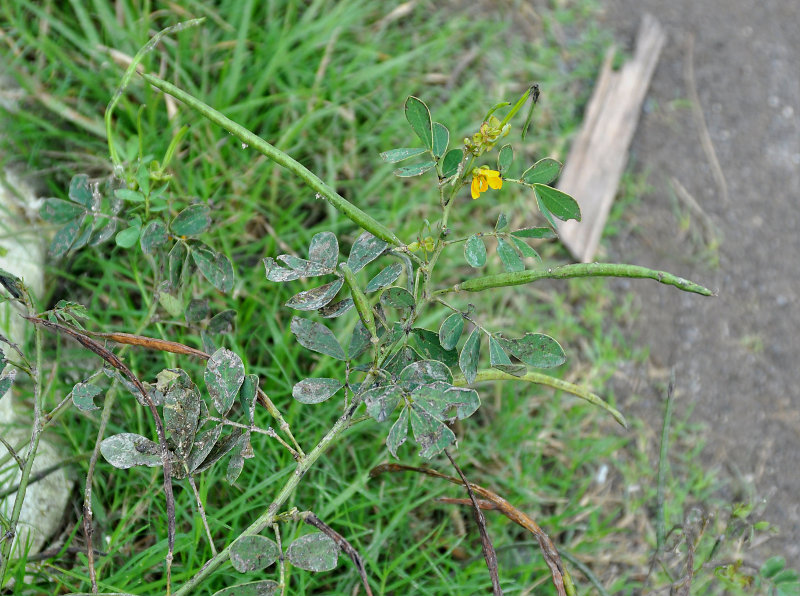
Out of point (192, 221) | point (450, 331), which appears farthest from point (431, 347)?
point (192, 221)

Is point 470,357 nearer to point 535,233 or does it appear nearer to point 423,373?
point 423,373

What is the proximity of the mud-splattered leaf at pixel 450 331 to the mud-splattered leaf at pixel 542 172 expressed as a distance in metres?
0.23

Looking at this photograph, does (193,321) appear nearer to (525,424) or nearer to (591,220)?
(525,424)

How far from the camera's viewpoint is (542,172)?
110cm

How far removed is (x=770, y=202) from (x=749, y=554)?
1356mm

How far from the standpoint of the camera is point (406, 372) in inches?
41.4

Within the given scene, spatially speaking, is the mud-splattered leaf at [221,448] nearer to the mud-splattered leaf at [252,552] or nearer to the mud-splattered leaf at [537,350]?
the mud-splattered leaf at [252,552]

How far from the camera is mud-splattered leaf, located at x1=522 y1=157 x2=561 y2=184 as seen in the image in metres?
1.08

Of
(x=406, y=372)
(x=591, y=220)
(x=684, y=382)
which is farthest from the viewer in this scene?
(x=591, y=220)

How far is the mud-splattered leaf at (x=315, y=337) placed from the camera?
44.6 inches

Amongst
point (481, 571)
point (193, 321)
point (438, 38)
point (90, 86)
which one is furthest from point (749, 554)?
point (90, 86)

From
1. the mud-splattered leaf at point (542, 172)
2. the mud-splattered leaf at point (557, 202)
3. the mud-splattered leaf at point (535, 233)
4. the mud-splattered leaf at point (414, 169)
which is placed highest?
the mud-splattered leaf at point (542, 172)

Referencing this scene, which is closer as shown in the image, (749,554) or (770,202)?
(749,554)

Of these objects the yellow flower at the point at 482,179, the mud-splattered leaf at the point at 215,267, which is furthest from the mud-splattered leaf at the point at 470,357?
the mud-splattered leaf at the point at 215,267
